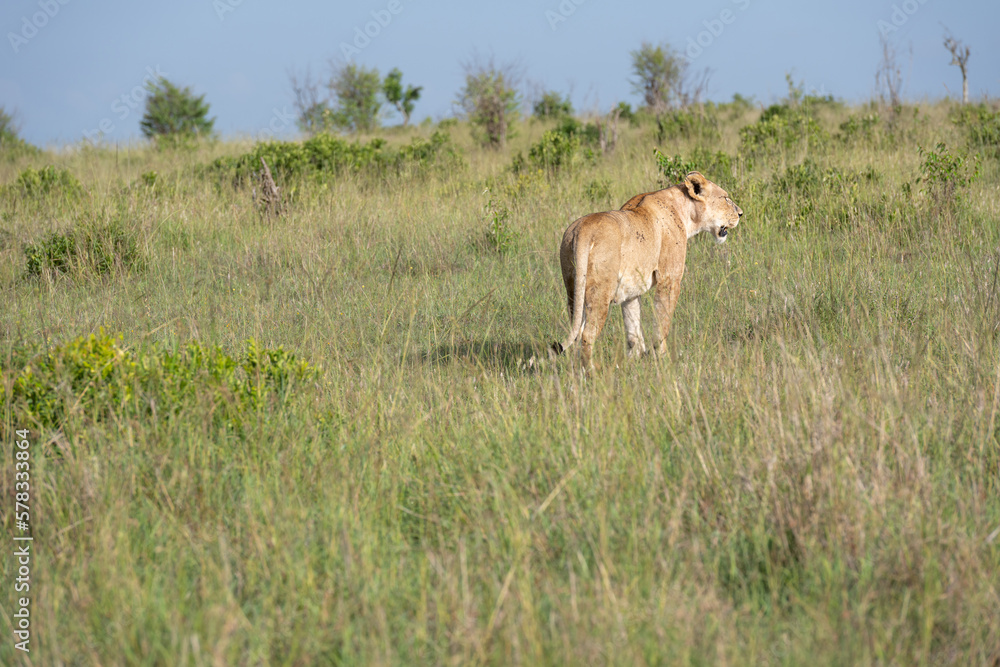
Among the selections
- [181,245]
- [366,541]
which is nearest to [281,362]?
[366,541]

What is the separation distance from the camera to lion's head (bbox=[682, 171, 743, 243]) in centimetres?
547

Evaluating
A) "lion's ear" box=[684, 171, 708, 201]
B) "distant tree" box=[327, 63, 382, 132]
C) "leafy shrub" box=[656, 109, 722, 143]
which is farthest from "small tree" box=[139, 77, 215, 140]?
"lion's ear" box=[684, 171, 708, 201]

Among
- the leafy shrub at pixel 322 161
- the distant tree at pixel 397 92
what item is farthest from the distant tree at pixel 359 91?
the leafy shrub at pixel 322 161

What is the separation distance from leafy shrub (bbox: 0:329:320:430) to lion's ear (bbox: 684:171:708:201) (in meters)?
3.15

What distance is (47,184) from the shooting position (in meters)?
11.6

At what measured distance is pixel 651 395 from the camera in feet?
12.5

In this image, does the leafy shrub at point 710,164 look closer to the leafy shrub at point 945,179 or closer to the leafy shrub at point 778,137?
the leafy shrub at point 778,137

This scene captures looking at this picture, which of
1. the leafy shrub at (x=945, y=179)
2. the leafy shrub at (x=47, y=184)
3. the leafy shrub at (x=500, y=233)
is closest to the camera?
the leafy shrub at (x=500, y=233)

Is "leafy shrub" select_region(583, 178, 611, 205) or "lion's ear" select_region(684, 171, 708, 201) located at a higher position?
"leafy shrub" select_region(583, 178, 611, 205)

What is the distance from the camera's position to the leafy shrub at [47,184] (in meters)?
11.3

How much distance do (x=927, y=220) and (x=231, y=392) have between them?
7.47m

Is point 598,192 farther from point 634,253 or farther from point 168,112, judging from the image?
point 168,112

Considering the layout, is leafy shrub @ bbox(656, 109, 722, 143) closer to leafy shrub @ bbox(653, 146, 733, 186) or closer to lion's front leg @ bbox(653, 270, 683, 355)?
leafy shrub @ bbox(653, 146, 733, 186)

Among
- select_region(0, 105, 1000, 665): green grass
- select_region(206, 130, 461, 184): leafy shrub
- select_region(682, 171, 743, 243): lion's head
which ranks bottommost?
select_region(0, 105, 1000, 665): green grass
